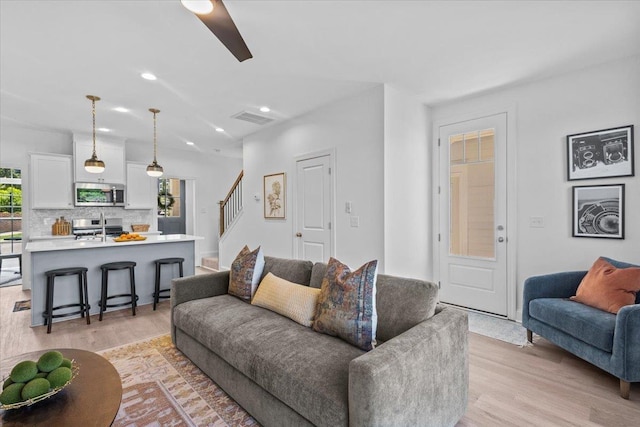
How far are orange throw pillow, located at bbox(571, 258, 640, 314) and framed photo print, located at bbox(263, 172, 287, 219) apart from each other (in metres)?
3.68

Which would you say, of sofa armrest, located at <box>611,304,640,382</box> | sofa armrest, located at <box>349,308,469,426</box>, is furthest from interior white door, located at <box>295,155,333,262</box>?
sofa armrest, located at <box>611,304,640,382</box>

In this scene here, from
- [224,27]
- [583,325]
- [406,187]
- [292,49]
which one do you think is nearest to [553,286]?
[583,325]

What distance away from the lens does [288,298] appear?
2365 mm

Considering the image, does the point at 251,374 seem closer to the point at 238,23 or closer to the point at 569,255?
the point at 238,23

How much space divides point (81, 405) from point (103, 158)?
5520mm

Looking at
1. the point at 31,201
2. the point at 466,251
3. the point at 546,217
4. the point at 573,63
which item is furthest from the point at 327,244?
the point at 31,201

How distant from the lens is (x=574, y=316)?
2467 mm

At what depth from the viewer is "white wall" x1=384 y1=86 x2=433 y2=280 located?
12.0ft

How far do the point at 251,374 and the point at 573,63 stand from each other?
3.92 m

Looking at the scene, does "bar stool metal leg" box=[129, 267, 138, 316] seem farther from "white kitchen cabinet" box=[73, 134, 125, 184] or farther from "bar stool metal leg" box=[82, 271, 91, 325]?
"white kitchen cabinet" box=[73, 134, 125, 184]

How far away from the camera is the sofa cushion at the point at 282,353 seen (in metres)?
1.48

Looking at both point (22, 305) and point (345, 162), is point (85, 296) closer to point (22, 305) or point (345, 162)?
point (22, 305)

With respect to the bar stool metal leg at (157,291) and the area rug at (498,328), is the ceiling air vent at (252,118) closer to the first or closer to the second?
the bar stool metal leg at (157,291)

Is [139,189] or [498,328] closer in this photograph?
[498,328]
